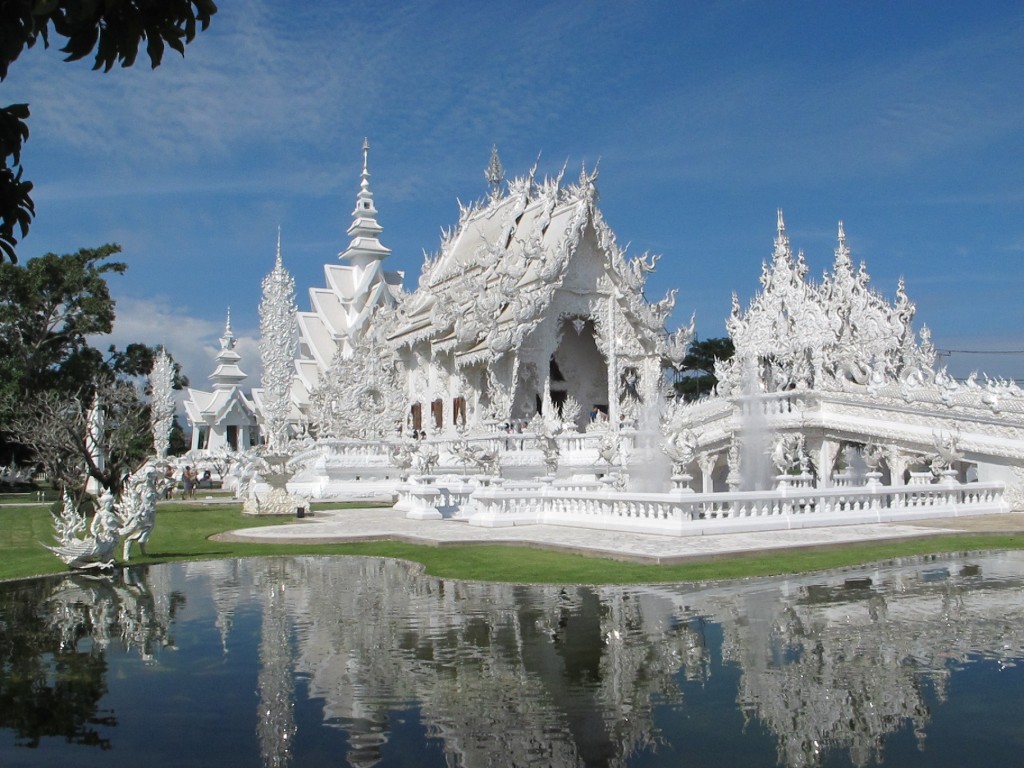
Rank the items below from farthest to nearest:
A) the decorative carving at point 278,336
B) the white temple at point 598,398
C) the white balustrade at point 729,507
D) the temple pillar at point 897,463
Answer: the decorative carving at point 278,336 < the temple pillar at point 897,463 < the white temple at point 598,398 < the white balustrade at point 729,507

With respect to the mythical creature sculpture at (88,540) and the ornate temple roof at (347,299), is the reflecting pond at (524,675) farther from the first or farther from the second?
the ornate temple roof at (347,299)

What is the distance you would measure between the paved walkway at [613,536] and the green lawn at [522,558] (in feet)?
0.84

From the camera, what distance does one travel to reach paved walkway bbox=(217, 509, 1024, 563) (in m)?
11.6

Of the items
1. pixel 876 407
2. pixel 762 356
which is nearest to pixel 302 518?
pixel 876 407

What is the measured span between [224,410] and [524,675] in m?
48.7

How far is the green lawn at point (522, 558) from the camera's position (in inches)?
396

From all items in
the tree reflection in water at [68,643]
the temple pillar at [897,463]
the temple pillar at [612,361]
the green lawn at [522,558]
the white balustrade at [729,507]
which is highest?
the temple pillar at [612,361]

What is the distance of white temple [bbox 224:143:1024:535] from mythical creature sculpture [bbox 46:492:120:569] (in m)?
6.76

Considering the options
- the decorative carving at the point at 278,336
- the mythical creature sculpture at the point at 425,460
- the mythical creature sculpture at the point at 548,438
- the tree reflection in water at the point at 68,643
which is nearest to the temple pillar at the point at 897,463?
the mythical creature sculpture at the point at 548,438

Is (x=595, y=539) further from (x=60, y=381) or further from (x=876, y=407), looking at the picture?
(x=60, y=381)

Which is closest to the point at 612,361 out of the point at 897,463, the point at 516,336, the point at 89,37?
the point at 516,336

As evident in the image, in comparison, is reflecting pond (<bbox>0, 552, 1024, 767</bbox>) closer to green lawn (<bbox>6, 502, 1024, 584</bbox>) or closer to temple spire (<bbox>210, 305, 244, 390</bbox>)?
green lawn (<bbox>6, 502, 1024, 584</bbox>)

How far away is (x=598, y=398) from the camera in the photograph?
33812 millimetres

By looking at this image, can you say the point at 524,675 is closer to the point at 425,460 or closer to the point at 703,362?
the point at 425,460
